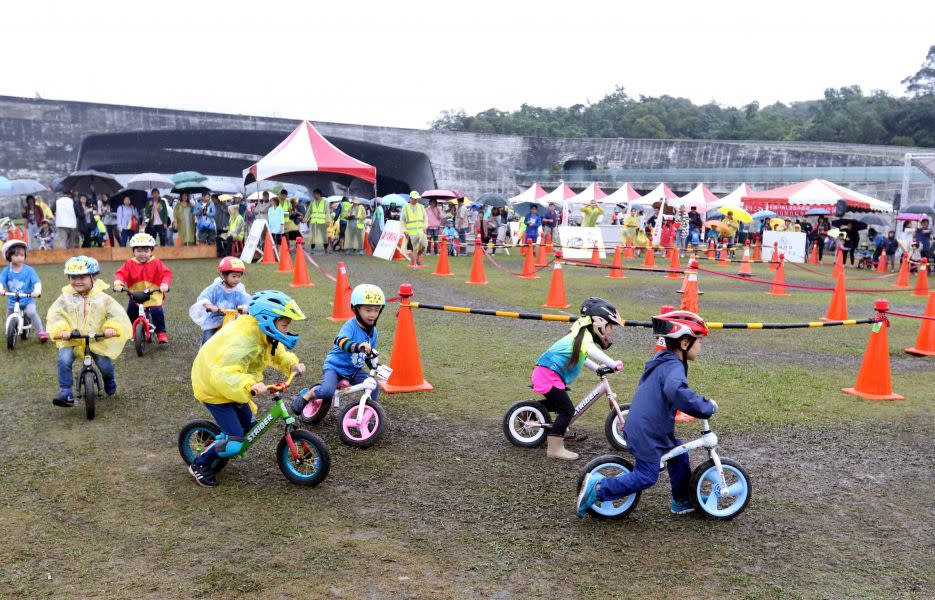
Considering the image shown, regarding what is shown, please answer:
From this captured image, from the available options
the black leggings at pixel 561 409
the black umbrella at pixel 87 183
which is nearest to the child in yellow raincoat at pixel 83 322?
the black leggings at pixel 561 409

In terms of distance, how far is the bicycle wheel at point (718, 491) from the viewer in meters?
4.53

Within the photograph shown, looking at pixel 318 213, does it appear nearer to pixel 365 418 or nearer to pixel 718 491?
pixel 365 418

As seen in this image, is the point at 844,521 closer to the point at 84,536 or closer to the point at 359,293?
the point at 359,293

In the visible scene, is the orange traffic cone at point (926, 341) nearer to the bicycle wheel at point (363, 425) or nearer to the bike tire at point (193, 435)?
the bicycle wheel at point (363, 425)

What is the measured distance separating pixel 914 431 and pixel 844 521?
2525mm

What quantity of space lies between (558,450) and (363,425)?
5.30 ft

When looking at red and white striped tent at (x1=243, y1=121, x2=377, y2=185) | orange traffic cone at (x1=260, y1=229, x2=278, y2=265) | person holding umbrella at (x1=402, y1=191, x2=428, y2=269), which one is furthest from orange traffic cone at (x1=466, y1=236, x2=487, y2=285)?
orange traffic cone at (x1=260, y1=229, x2=278, y2=265)

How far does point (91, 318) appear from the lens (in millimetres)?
6812

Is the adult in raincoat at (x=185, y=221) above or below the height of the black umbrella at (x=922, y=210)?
below

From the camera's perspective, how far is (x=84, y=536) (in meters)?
4.25

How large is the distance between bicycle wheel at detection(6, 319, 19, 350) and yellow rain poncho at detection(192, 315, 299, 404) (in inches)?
222

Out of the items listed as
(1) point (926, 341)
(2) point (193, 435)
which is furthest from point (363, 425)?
(1) point (926, 341)

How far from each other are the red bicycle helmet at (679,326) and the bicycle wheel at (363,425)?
2.52 meters

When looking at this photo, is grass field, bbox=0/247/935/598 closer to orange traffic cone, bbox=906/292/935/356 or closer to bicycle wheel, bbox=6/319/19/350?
bicycle wheel, bbox=6/319/19/350
